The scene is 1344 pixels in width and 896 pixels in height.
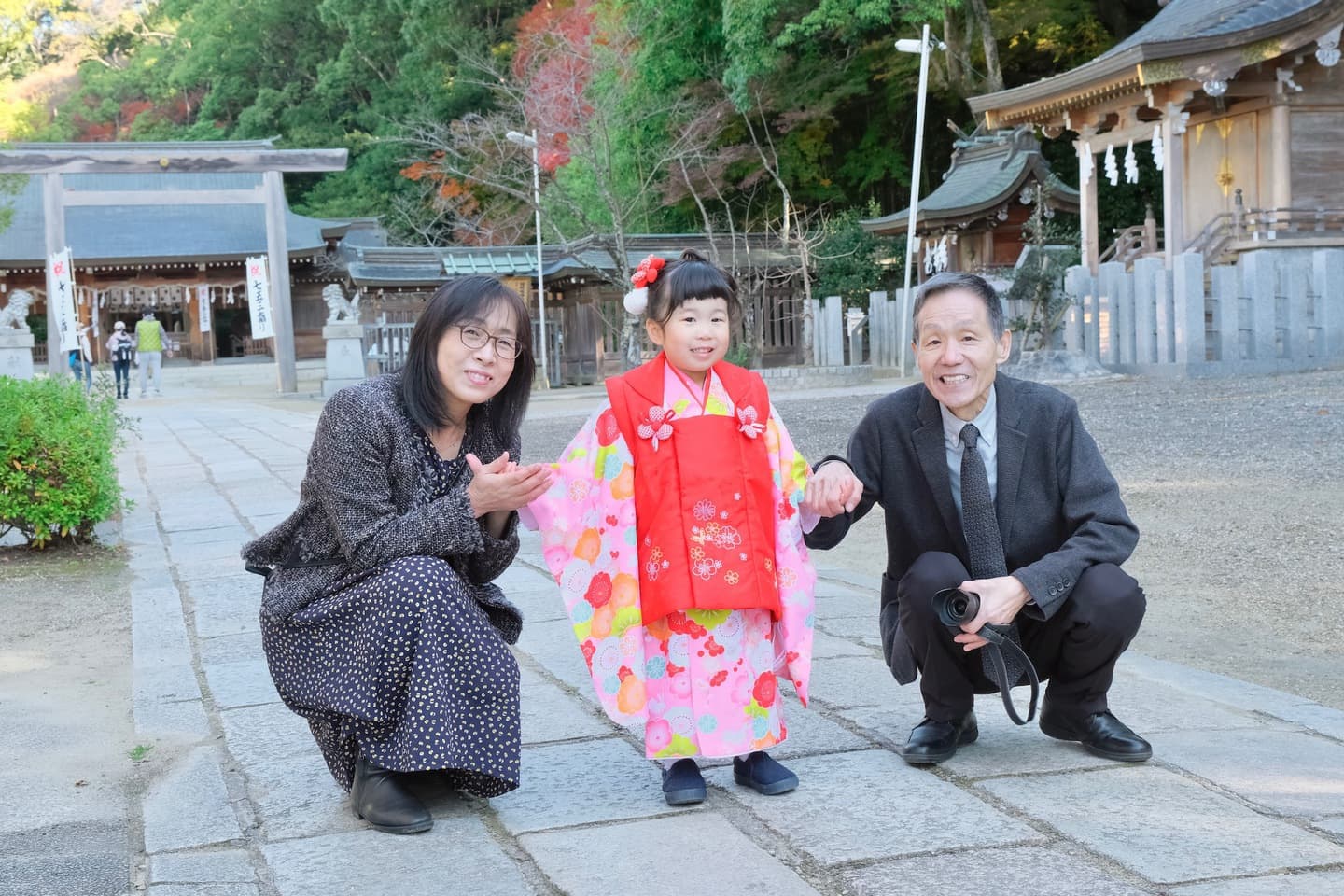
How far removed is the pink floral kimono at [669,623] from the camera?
2.68m

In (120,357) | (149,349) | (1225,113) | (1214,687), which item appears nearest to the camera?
(1214,687)

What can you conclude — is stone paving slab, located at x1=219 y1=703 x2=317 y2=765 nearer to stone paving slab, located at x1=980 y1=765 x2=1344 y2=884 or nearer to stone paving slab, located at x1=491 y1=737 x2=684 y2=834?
stone paving slab, located at x1=491 y1=737 x2=684 y2=834

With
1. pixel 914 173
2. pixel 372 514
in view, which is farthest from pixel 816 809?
pixel 914 173

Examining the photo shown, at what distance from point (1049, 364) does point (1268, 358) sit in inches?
87.9

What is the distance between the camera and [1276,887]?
2.03 metres

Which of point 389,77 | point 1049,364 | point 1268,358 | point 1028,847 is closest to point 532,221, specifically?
point 389,77

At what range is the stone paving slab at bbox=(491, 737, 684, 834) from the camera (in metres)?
2.55

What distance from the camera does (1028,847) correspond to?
2.25 meters

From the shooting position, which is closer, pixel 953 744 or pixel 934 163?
pixel 953 744

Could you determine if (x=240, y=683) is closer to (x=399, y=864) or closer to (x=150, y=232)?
(x=399, y=864)

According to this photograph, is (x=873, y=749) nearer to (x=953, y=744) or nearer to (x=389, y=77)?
(x=953, y=744)

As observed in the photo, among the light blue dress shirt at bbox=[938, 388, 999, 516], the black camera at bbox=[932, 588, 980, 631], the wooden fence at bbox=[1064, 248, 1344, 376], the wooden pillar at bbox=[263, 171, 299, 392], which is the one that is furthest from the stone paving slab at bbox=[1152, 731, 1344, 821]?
the wooden pillar at bbox=[263, 171, 299, 392]

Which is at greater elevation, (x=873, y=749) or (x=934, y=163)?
(x=934, y=163)

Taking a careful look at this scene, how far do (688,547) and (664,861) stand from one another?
2.12 ft
